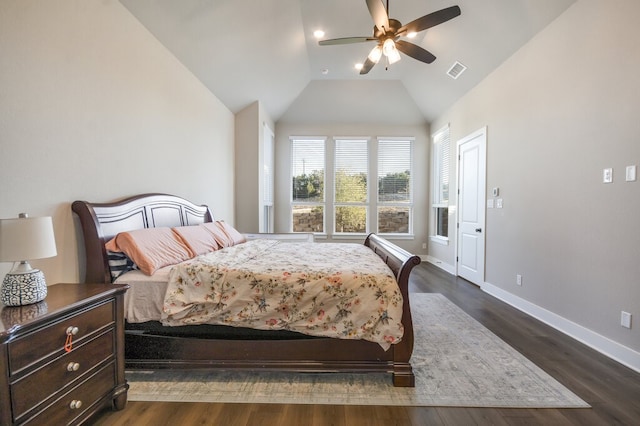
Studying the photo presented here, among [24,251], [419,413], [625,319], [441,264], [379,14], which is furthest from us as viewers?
[441,264]

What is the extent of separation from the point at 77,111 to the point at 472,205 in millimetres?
4744

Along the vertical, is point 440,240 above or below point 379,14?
below

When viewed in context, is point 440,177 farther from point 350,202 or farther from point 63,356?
point 63,356

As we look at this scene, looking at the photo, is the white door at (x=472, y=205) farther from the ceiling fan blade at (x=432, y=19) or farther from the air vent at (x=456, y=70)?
the ceiling fan blade at (x=432, y=19)

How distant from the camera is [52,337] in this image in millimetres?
1279

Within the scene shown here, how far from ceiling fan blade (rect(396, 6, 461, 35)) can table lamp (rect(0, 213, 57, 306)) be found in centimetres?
295

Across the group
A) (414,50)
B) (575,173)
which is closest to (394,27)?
(414,50)

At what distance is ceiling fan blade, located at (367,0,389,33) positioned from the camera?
2.47 meters

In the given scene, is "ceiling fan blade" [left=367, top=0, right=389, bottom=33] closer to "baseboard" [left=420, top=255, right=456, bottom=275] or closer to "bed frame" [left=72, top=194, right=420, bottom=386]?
"bed frame" [left=72, top=194, right=420, bottom=386]

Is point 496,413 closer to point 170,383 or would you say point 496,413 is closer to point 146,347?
point 170,383

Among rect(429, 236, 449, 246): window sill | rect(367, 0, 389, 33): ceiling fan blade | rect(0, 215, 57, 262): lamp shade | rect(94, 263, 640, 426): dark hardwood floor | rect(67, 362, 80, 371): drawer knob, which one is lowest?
rect(94, 263, 640, 426): dark hardwood floor

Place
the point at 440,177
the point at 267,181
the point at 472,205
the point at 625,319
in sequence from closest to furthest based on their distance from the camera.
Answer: the point at 625,319, the point at 472,205, the point at 267,181, the point at 440,177

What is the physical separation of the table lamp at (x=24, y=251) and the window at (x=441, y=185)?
5.51 metres

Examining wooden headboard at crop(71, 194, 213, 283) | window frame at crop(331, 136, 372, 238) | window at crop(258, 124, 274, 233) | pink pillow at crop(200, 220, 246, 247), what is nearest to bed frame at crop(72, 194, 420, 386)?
wooden headboard at crop(71, 194, 213, 283)
